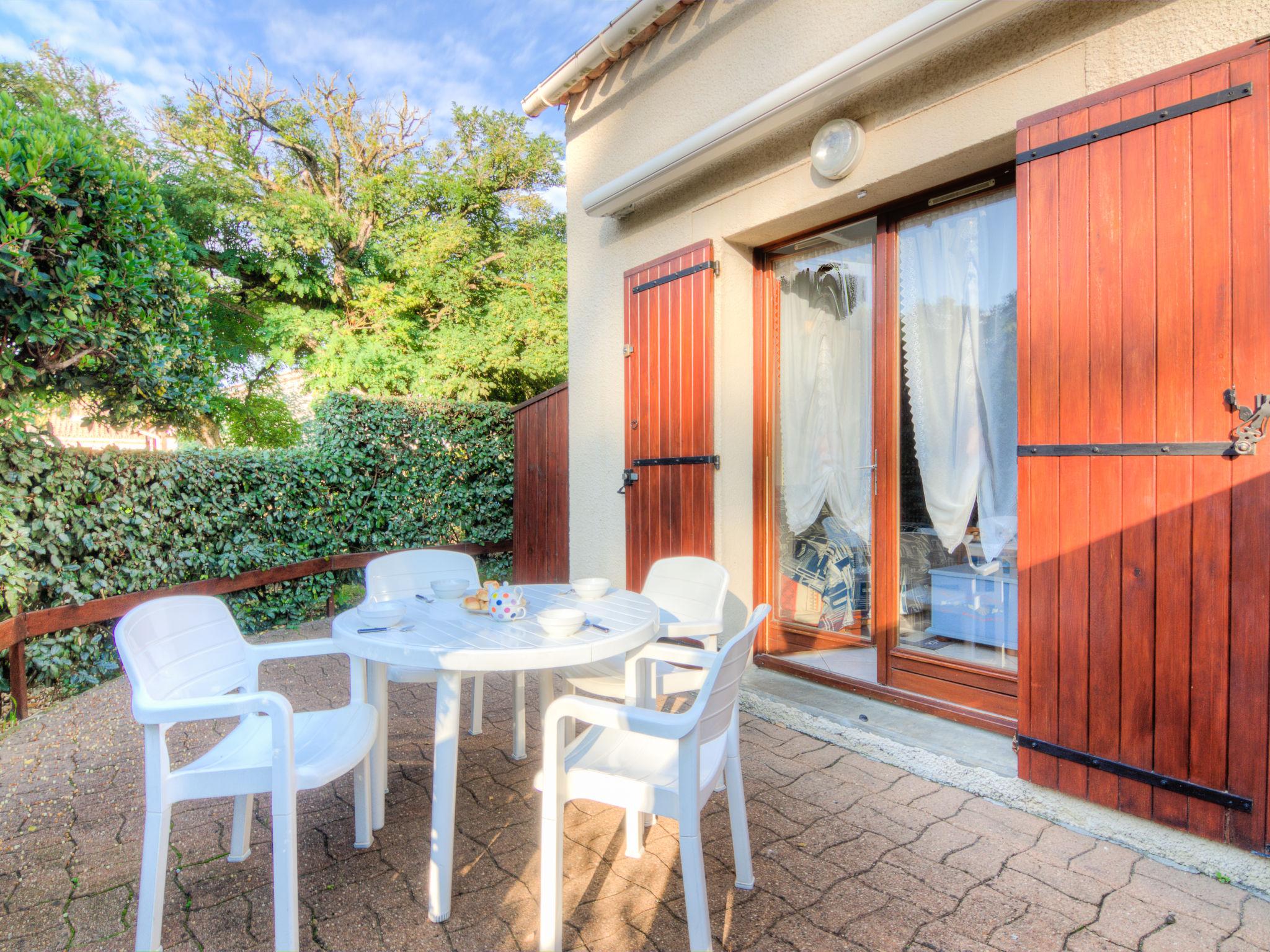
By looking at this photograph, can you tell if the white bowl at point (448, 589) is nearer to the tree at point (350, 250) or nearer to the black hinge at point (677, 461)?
the black hinge at point (677, 461)

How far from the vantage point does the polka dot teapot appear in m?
2.16

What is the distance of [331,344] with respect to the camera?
30.4 feet

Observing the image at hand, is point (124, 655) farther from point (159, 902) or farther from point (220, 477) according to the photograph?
point (220, 477)

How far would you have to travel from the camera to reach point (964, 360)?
9.46ft

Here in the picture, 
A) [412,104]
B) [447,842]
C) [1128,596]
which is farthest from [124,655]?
[412,104]

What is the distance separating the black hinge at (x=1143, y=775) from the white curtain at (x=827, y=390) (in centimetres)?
124

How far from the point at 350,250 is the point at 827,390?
879 centimetres

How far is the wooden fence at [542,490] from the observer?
18.4 feet

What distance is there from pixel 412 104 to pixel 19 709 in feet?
32.2

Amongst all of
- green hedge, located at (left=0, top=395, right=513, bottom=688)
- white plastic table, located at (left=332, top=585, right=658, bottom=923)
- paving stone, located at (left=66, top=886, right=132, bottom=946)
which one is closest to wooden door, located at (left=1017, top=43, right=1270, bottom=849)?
white plastic table, located at (left=332, top=585, right=658, bottom=923)

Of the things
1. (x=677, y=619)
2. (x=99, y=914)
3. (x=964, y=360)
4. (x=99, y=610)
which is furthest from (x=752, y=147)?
(x=99, y=610)

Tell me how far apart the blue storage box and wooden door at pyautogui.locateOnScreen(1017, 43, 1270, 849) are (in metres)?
0.51

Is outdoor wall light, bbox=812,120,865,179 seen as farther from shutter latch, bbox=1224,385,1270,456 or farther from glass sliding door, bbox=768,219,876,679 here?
shutter latch, bbox=1224,385,1270,456

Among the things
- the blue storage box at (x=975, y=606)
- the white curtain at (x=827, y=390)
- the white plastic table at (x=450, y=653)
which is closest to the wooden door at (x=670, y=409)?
the white curtain at (x=827, y=390)
